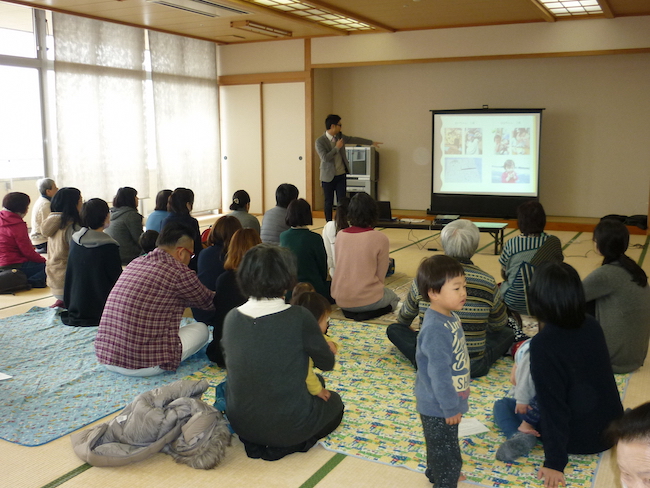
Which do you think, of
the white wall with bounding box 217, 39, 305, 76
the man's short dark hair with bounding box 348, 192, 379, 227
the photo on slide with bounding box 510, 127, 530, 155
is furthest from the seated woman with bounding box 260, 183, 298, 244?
the white wall with bounding box 217, 39, 305, 76

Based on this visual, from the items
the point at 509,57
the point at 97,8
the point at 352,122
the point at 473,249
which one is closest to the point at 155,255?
the point at 473,249

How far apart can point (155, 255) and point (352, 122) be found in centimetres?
742

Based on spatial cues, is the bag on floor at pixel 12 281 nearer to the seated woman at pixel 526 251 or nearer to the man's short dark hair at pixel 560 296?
the seated woman at pixel 526 251

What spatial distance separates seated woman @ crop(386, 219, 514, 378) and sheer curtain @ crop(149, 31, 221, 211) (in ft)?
21.6

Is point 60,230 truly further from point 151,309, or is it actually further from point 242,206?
point 151,309

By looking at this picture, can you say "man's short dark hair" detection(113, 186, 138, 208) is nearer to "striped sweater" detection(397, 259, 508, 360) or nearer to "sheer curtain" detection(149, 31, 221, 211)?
"striped sweater" detection(397, 259, 508, 360)

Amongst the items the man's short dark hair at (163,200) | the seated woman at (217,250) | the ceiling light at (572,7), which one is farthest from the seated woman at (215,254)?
the ceiling light at (572,7)

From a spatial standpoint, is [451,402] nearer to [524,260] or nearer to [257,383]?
[257,383]

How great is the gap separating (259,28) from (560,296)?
7093 mm

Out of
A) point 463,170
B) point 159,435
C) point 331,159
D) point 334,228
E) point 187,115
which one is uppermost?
point 187,115

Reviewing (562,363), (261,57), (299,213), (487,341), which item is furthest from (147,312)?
(261,57)

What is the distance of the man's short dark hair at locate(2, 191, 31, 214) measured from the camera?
5277mm

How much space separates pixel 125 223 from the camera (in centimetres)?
524

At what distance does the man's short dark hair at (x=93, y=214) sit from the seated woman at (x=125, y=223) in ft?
3.30
